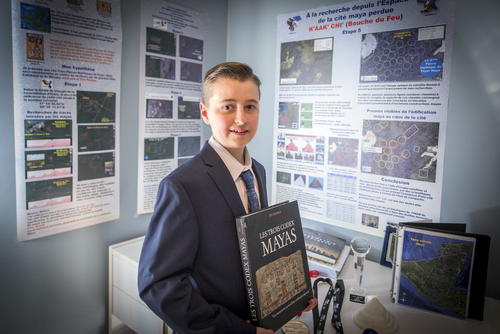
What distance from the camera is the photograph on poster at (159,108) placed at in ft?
6.19

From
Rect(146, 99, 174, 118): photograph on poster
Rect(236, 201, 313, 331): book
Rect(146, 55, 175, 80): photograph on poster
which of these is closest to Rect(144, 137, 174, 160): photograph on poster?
Rect(146, 99, 174, 118): photograph on poster

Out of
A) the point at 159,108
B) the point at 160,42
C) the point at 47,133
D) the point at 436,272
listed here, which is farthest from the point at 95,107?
the point at 436,272

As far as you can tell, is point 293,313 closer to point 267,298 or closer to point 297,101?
point 267,298

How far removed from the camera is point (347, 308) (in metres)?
1.32

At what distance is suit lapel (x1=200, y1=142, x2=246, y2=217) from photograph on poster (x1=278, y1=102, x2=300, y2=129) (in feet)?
3.24

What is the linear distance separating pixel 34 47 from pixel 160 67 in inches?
25.4

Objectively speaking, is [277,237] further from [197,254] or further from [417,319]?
[417,319]

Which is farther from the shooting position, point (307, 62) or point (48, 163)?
point (307, 62)

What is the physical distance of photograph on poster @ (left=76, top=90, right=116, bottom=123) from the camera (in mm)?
Answer: 1591

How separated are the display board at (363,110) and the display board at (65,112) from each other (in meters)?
0.98

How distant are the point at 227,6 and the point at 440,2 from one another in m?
1.36

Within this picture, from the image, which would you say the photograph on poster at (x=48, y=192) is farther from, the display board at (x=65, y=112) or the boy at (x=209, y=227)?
the boy at (x=209, y=227)

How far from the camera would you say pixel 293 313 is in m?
1.14

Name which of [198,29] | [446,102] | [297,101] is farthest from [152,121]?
[446,102]
